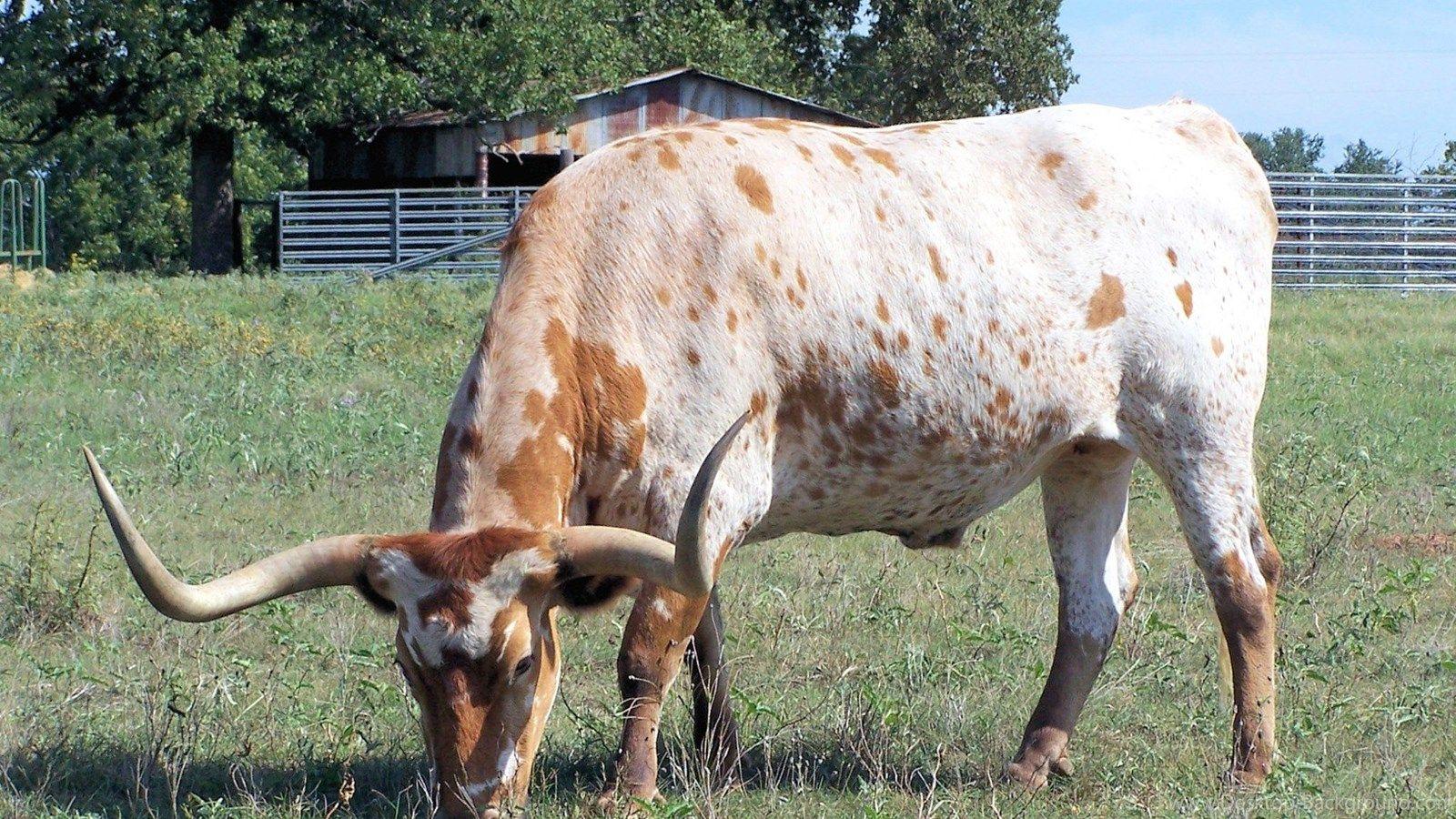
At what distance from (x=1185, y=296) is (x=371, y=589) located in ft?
10.1

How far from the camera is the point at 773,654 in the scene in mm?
6746

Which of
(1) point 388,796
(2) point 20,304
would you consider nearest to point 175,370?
(2) point 20,304

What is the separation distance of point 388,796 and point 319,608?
2163mm

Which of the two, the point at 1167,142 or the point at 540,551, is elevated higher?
the point at 1167,142

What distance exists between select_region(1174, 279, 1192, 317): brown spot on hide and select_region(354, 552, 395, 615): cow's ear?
3.02 metres

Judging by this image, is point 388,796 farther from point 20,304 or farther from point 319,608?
point 20,304

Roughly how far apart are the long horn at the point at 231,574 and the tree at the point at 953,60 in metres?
37.2

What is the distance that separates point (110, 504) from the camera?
3814 millimetres

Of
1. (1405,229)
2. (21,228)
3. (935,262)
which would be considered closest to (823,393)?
(935,262)

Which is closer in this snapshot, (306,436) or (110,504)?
(110,504)

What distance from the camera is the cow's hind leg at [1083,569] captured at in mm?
5852

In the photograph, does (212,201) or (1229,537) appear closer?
(1229,537)

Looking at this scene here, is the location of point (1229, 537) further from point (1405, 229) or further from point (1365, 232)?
point (1365, 232)

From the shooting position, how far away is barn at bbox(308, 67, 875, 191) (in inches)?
1123
